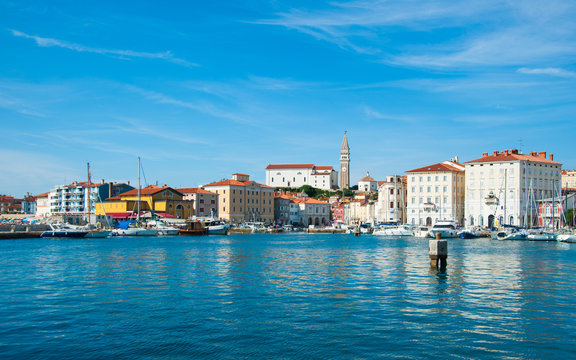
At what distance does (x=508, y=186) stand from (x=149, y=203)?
6064 centimetres

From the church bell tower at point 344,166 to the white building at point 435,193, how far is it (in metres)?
92.0

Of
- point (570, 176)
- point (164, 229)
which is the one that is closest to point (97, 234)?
point (164, 229)

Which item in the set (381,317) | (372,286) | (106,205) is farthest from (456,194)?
(381,317)

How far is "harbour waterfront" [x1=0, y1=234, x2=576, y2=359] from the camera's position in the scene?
1180 centimetres

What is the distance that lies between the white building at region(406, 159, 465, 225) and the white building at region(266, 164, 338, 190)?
8190 centimetres

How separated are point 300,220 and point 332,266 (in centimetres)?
10314

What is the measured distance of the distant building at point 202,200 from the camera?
105m

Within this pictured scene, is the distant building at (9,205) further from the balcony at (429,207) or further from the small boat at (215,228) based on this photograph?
the balcony at (429,207)

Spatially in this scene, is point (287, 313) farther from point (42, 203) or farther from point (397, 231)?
point (42, 203)

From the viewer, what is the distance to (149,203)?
9488 cm

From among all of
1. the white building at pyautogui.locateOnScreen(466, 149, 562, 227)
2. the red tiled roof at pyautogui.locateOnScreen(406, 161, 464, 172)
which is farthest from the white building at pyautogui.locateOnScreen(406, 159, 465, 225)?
the white building at pyautogui.locateOnScreen(466, 149, 562, 227)

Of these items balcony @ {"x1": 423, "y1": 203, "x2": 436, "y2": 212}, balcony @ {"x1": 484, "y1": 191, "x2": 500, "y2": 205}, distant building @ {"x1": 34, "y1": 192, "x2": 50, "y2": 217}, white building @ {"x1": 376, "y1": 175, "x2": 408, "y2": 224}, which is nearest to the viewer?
balcony @ {"x1": 484, "y1": 191, "x2": 500, "y2": 205}

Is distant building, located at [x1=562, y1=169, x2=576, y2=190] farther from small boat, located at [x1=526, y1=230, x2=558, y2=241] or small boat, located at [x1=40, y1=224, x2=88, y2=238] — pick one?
small boat, located at [x1=40, y1=224, x2=88, y2=238]

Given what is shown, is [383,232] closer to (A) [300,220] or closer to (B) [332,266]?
(B) [332,266]
